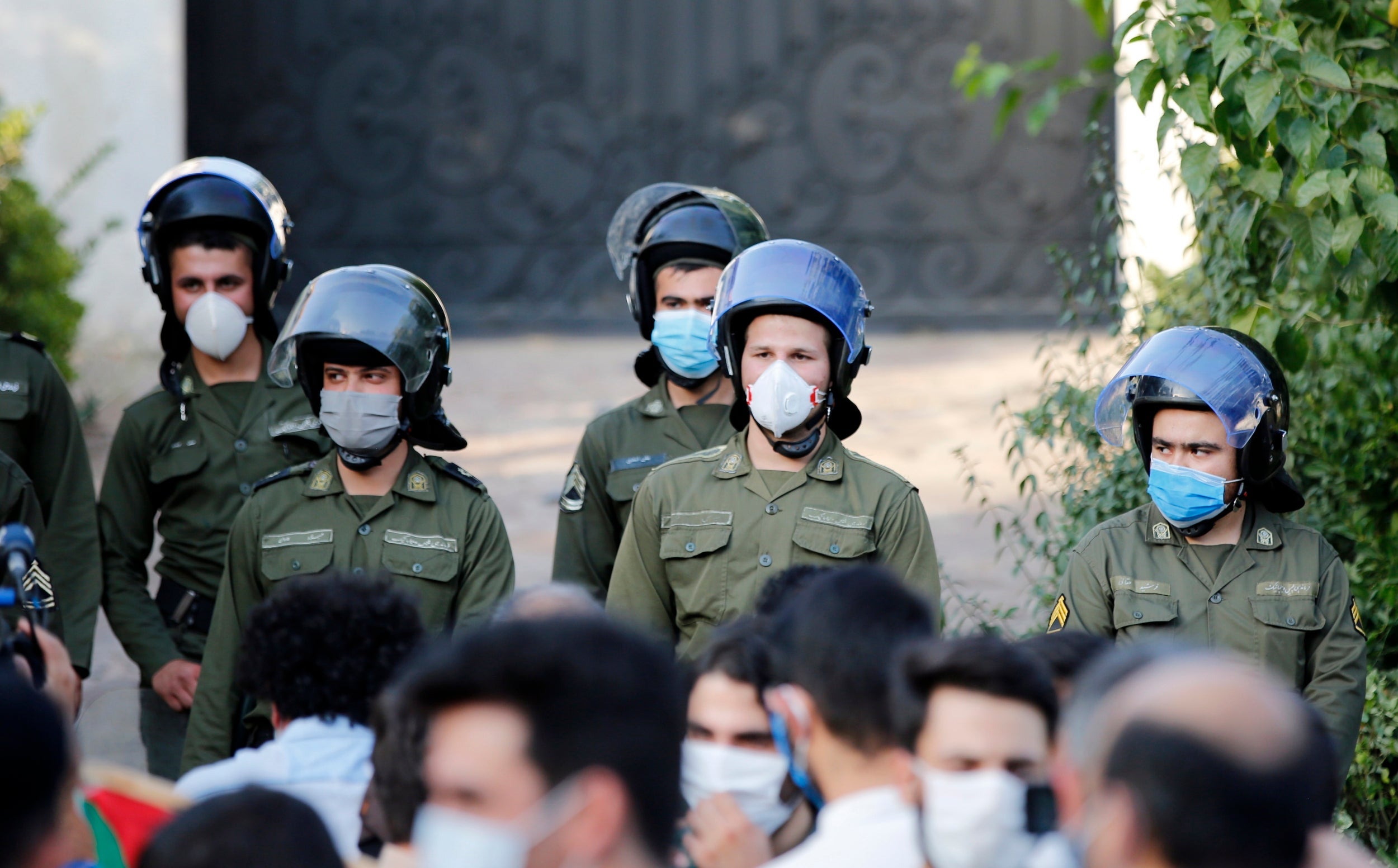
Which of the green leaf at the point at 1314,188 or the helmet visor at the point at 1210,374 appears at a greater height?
the green leaf at the point at 1314,188

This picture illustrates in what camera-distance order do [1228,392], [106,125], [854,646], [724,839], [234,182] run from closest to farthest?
[854,646] < [724,839] < [1228,392] < [234,182] < [106,125]

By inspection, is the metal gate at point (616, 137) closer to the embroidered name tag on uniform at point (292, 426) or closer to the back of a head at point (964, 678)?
the embroidered name tag on uniform at point (292, 426)

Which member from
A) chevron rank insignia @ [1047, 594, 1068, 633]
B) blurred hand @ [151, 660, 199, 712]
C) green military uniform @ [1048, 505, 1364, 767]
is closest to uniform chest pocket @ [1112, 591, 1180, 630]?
green military uniform @ [1048, 505, 1364, 767]

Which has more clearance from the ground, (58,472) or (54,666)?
(58,472)

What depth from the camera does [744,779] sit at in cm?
255

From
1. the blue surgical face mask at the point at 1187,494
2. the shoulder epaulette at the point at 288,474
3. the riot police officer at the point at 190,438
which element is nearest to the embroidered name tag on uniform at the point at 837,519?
the blue surgical face mask at the point at 1187,494

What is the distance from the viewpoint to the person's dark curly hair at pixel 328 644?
8.55ft

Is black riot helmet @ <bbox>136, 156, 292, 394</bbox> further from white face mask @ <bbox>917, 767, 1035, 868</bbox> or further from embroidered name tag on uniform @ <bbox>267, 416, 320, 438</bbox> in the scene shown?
white face mask @ <bbox>917, 767, 1035, 868</bbox>

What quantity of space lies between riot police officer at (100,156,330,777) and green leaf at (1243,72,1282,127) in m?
2.67

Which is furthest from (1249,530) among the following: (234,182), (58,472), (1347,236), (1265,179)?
(58,472)

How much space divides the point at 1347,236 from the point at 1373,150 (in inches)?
10.6

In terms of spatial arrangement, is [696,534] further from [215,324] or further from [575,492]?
[215,324]

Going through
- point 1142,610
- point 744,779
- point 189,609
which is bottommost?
point 189,609

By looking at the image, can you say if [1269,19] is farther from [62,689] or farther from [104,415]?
[104,415]
